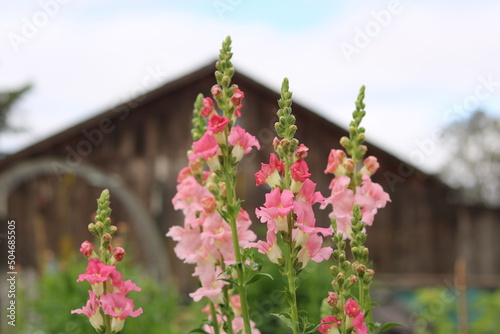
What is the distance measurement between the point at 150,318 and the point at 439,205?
312 inches

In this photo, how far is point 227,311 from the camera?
5.21ft

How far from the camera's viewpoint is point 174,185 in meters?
10.7

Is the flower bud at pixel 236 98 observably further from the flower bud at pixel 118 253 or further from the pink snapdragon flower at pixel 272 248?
the flower bud at pixel 118 253

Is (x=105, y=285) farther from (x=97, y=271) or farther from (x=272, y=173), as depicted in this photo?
(x=272, y=173)

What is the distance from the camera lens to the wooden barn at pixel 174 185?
1096 cm

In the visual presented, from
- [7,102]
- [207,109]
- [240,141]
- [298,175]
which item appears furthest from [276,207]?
[7,102]

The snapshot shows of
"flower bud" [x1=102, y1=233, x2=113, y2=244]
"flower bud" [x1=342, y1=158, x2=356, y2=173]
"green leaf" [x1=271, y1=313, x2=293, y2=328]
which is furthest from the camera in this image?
"flower bud" [x1=342, y1=158, x2=356, y2=173]

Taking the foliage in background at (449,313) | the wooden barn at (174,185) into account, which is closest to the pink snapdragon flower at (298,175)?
the foliage in background at (449,313)

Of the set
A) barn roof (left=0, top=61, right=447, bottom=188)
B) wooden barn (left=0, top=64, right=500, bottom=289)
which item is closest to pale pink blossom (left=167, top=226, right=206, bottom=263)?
wooden barn (left=0, top=64, right=500, bottom=289)

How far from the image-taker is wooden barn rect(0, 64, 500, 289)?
11.0m

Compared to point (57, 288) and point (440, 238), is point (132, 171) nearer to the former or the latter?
point (440, 238)

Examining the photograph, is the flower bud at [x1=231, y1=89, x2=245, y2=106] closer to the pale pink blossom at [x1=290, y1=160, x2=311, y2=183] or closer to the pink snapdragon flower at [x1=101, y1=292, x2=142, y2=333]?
the pale pink blossom at [x1=290, y1=160, x2=311, y2=183]

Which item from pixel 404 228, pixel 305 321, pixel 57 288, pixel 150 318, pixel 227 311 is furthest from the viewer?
pixel 404 228

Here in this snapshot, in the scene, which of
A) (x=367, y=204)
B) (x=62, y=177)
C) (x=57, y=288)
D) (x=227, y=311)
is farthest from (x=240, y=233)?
(x=62, y=177)
